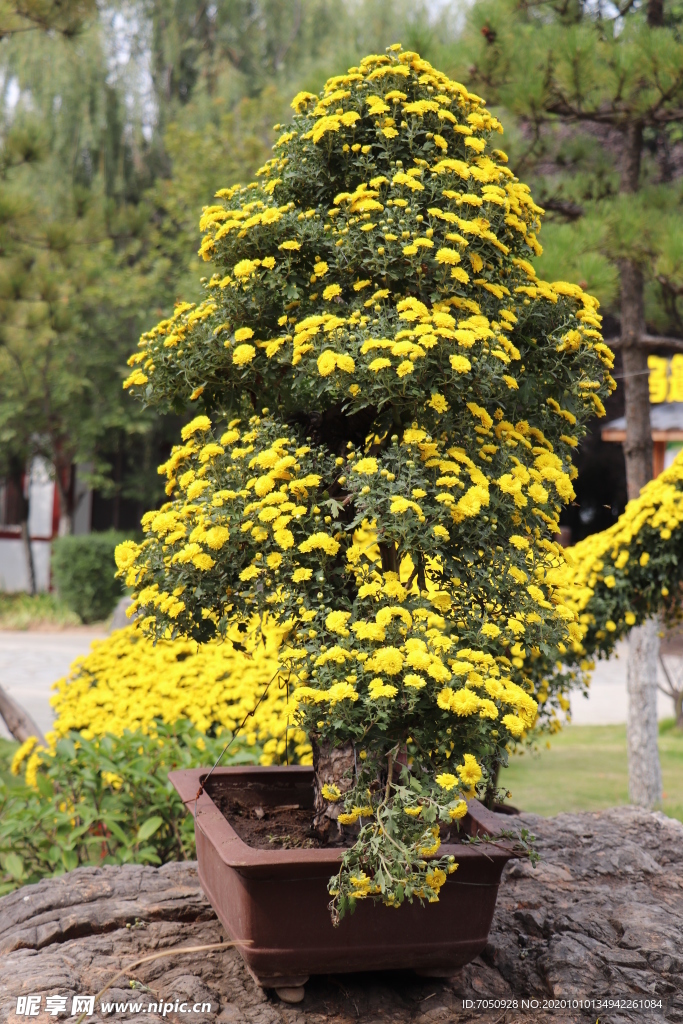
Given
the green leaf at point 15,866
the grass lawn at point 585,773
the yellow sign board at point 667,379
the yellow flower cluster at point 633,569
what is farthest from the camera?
the yellow sign board at point 667,379

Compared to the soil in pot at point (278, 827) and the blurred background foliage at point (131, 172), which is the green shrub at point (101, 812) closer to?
the soil in pot at point (278, 827)

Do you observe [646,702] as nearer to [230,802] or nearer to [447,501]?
[230,802]

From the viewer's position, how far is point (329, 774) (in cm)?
226

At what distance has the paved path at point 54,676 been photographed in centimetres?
749

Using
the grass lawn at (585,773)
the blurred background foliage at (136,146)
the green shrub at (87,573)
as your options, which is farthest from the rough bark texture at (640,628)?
the green shrub at (87,573)

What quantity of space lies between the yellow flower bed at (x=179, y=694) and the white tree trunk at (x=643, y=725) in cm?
194

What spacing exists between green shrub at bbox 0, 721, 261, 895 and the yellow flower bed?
0.32 metres

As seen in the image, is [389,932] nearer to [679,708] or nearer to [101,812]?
[101,812]

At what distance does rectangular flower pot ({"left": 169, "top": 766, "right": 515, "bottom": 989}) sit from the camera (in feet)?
6.10

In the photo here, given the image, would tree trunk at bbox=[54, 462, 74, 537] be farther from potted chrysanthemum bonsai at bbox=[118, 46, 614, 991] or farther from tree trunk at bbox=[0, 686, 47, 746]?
potted chrysanthemum bonsai at bbox=[118, 46, 614, 991]

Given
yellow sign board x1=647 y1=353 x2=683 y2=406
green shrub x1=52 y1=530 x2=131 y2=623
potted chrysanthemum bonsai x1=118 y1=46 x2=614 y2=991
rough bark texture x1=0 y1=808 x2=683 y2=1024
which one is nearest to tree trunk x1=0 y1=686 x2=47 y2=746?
rough bark texture x1=0 y1=808 x2=683 y2=1024

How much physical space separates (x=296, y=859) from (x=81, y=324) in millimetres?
10644

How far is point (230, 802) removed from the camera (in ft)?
8.28

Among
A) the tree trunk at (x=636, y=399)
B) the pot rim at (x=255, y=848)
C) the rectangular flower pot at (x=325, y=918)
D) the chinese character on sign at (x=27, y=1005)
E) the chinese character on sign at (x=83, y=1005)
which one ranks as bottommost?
the chinese character on sign at (x=83, y=1005)
